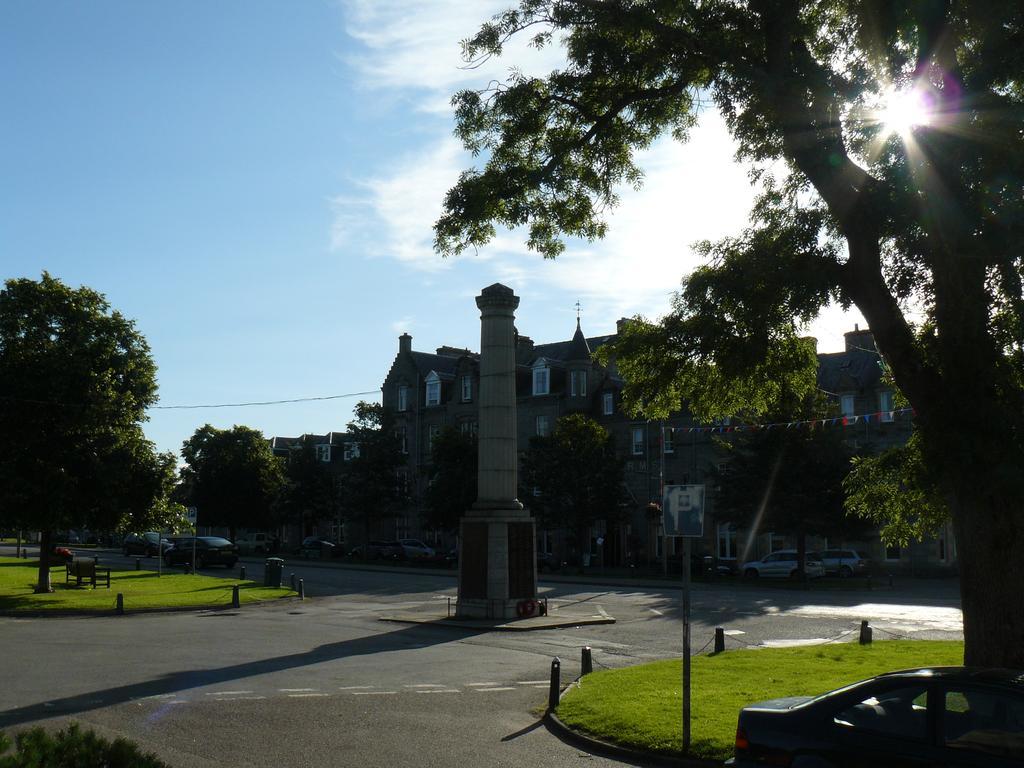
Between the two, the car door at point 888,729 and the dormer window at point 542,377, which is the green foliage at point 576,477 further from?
the car door at point 888,729

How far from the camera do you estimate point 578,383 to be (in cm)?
6406

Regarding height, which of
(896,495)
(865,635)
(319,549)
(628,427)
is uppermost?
(628,427)

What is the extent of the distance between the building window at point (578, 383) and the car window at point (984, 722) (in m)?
56.9

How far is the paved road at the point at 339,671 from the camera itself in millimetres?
11133

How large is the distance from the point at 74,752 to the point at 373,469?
59925 mm

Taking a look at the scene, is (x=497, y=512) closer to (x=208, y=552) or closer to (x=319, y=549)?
(x=208, y=552)

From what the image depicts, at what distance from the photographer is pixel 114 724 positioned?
1179 cm

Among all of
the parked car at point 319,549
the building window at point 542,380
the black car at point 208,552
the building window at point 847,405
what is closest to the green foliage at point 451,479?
the building window at point 542,380

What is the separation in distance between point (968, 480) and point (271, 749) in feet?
26.3

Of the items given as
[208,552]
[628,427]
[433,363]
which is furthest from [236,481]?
[628,427]

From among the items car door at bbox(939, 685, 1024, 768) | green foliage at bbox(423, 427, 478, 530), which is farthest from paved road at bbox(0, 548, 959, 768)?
green foliage at bbox(423, 427, 478, 530)

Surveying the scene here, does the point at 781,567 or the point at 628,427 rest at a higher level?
the point at 628,427

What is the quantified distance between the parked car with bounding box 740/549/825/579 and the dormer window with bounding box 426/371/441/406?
2930cm

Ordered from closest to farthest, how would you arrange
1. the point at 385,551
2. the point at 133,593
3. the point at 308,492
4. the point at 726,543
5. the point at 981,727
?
the point at 981,727, the point at 133,593, the point at 726,543, the point at 385,551, the point at 308,492
